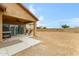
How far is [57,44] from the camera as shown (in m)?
3.67

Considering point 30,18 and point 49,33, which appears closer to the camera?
point 49,33

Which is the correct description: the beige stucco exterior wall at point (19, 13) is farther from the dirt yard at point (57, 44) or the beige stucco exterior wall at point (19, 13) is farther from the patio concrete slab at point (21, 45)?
the dirt yard at point (57, 44)

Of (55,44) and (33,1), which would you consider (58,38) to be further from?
(33,1)

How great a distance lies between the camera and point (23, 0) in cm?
222

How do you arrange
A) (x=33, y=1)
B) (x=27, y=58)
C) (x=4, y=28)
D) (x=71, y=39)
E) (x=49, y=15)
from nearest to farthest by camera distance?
(x=33, y=1)
(x=27, y=58)
(x=49, y=15)
(x=4, y=28)
(x=71, y=39)

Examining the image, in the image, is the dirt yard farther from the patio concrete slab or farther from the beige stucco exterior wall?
the beige stucco exterior wall

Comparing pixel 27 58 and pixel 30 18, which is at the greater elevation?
pixel 30 18

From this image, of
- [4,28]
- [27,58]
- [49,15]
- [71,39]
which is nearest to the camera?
[27,58]

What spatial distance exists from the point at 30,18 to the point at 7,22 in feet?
2.11

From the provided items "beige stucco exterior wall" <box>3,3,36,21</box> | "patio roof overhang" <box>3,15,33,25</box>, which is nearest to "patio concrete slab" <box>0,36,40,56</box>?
"patio roof overhang" <box>3,15,33,25</box>

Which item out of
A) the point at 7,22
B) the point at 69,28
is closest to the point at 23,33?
the point at 7,22

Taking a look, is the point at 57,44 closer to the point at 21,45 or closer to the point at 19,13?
the point at 21,45

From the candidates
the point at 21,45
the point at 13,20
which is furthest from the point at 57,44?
the point at 13,20

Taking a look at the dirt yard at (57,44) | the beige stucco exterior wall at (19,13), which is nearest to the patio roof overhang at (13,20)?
the beige stucco exterior wall at (19,13)
